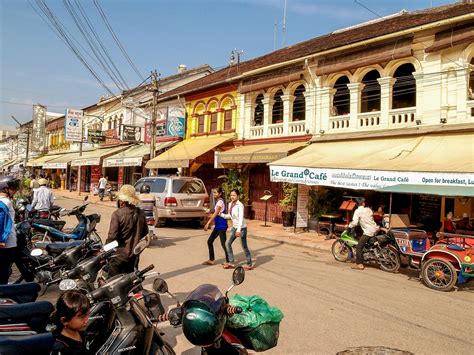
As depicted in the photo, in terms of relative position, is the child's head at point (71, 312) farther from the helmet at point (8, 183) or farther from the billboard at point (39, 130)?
the billboard at point (39, 130)

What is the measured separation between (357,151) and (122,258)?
31.5 ft

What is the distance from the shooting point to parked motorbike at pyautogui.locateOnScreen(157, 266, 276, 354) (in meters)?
2.62

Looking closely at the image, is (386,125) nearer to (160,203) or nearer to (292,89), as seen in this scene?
(292,89)

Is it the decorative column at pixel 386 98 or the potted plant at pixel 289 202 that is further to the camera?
the potted plant at pixel 289 202

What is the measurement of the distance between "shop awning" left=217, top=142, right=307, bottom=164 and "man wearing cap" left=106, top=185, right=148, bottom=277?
1018 cm

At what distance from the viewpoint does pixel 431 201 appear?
41.8 ft

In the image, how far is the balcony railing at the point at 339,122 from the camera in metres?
15.0

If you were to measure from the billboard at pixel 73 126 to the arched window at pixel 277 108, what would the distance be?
19900mm

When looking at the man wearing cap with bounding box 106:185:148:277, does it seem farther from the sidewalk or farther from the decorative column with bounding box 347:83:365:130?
the decorative column with bounding box 347:83:365:130

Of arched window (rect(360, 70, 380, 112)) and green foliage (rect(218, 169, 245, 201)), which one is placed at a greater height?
arched window (rect(360, 70, 380, 112))

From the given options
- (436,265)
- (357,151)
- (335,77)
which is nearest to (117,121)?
(335,77)

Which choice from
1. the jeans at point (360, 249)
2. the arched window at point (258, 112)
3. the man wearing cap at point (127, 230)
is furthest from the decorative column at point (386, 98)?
the man wearing cap at point (127, 230)

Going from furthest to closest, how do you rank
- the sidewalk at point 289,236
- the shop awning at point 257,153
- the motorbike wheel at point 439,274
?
the shop awning at point 257,153
the sidewalk at point 289,236
the motorbike wheel at point 439,274

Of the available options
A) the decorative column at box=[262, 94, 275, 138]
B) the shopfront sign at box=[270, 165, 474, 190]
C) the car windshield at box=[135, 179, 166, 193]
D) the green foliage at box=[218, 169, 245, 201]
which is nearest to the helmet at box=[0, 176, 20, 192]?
the shopfront sign at box=[270, 165, 474, 190]
